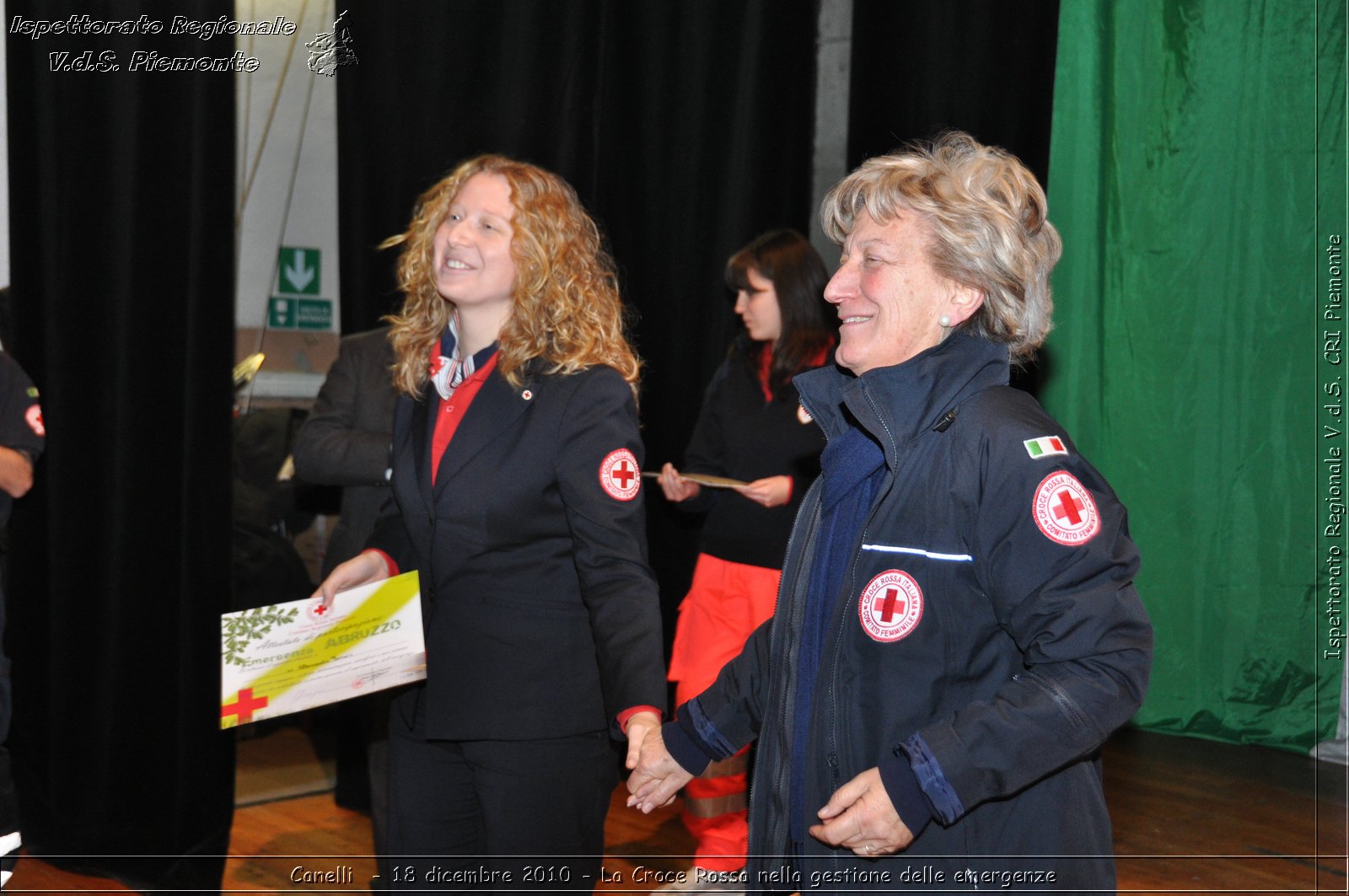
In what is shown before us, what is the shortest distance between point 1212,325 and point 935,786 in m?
4.07

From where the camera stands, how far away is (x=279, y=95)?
140 inches

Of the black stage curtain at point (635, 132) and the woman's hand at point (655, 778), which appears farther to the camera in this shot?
the black stage curtain at point (635, 132)

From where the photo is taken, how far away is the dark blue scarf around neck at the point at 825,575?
1.42 metres

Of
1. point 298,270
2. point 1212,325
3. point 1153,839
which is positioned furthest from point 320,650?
point 1212,325

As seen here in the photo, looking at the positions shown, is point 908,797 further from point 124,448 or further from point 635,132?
point 635,132

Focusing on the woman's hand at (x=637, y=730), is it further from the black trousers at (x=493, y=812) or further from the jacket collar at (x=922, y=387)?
the jacket collar at (x=922, y=387)

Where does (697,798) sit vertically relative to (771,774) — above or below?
below

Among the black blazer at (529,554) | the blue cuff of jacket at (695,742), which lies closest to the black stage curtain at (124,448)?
the black blazer at (529,554)

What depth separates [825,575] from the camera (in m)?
1.43

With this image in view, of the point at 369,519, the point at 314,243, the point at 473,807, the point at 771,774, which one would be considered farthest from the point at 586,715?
the point at 314,243

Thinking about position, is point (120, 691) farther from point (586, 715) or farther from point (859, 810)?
point (859, 810)

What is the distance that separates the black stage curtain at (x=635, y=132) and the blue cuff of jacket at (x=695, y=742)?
2.12 metres

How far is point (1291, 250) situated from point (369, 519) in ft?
11.7

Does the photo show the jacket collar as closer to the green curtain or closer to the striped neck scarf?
the striped neck scarf
